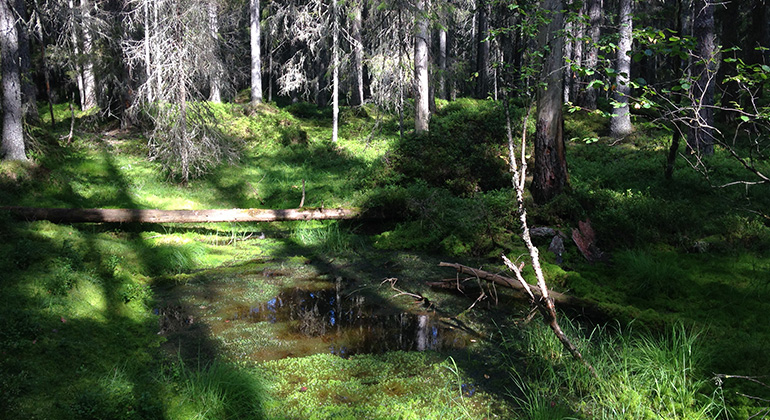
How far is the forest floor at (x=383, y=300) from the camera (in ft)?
13.1

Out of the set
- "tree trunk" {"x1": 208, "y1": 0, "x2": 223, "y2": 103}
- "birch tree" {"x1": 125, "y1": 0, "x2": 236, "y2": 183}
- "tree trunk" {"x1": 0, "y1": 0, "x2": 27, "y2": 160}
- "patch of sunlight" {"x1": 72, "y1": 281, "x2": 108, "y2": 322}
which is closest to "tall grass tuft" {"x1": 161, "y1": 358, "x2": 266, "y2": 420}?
"patch of sunlight" {"x1": 72, "y1": 281, "x2": 108, "y2": 322}

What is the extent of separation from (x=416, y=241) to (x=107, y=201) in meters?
7.06

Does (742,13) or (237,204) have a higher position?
(742,13)

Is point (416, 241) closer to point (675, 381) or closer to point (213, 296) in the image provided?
point (213, 296)

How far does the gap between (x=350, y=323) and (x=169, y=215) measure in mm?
4949

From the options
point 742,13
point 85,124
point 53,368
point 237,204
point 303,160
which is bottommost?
point 53,368

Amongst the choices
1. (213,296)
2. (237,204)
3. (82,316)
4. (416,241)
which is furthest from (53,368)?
(237,204)

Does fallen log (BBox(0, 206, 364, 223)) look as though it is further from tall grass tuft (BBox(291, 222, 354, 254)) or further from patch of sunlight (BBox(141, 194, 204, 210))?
patch of sunlight (BBox(141, 194, 204, 210))

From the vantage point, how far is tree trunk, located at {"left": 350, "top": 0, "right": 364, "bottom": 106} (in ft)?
47.4

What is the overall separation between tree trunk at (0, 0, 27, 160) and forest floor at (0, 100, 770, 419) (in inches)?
23.5

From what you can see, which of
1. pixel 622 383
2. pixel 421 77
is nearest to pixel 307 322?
pixel 622 383

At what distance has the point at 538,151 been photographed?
930 centimetres

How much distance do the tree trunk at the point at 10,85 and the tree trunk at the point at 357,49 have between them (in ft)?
26.8

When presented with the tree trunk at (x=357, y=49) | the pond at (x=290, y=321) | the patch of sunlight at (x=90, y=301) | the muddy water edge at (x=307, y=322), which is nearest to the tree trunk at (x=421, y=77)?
the tree trunk at (x=357, y=49)
